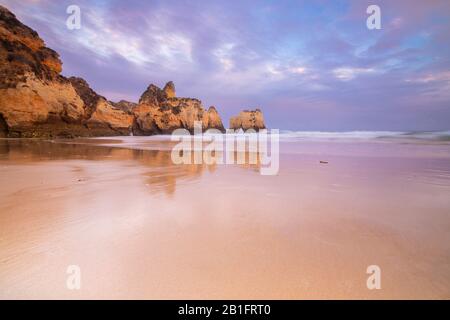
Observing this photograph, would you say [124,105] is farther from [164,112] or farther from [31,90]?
[31,90]

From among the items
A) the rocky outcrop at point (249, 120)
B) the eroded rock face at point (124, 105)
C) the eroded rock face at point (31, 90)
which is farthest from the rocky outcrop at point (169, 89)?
the eroded rock face at point (31, 90)

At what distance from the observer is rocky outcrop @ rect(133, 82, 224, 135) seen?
41.2 metres

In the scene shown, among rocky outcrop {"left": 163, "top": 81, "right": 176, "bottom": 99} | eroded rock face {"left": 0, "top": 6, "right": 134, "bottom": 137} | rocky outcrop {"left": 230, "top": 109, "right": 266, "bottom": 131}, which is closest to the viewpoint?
eroded rock face {"left": 0, "top": 6, "right": 134, "bottom": 137}

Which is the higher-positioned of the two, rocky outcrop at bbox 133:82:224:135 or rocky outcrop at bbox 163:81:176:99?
rocky outcrop at bbox 163:81:176:99

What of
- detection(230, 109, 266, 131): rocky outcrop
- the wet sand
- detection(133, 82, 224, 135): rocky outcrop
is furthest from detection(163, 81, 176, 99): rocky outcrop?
the wet sand

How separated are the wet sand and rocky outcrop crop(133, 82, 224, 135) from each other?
4025cm

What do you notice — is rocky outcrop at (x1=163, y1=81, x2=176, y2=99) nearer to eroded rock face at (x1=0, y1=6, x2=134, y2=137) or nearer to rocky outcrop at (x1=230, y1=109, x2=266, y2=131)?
rocky outcrop at (x1=230, y1=109, x2=266, y2=131)

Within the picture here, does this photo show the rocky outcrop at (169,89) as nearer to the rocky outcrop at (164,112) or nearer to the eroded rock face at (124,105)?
the rocky outcrop at (164,112)

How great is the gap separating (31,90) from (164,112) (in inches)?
983

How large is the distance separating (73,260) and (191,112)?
4532 cm

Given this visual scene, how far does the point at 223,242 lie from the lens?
162cm

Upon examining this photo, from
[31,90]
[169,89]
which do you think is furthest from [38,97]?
→ [169,89]
